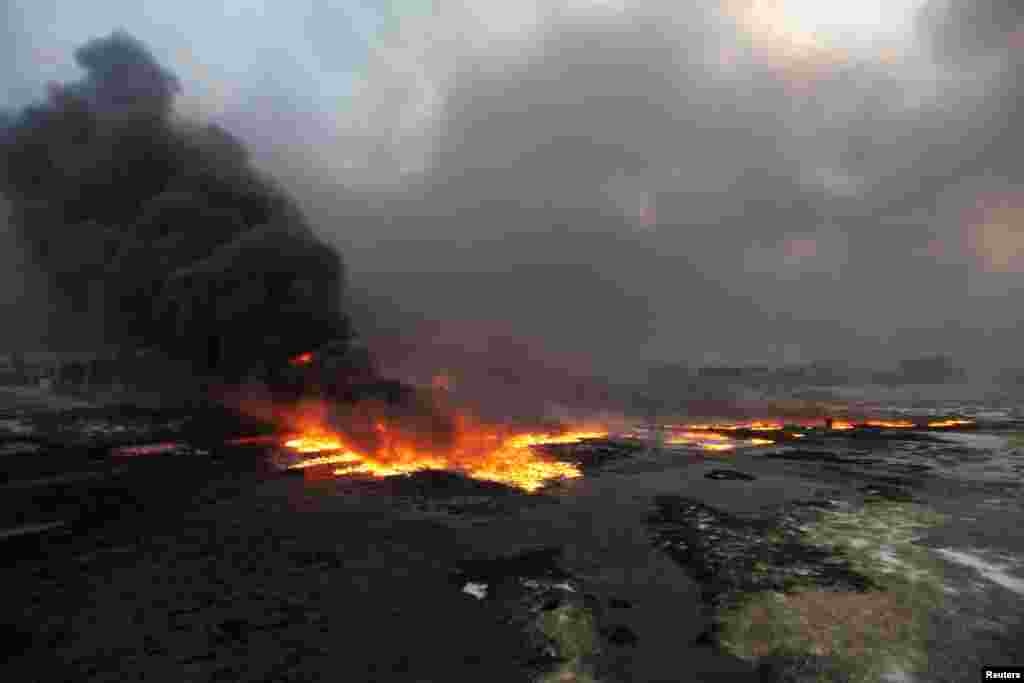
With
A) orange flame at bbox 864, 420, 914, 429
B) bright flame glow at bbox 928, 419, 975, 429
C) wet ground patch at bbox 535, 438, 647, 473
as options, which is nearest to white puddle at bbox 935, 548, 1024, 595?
wet ground patch at bbox 535, 438, 647, 473

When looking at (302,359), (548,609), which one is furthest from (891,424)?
(302,359)

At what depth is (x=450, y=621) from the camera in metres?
18.2

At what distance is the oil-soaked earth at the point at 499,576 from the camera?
51.6ft

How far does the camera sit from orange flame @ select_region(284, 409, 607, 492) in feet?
134

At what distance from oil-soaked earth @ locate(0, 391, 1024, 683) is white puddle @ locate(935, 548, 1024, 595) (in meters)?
0.14

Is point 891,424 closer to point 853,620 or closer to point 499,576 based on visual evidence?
point 853,620

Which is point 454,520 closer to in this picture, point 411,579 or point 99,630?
point 411,579

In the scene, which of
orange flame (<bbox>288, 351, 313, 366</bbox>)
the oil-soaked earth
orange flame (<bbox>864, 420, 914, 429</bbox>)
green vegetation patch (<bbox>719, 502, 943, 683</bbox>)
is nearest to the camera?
green vegetation patch (<bbox>719, 502, 943, 683</bbox>)

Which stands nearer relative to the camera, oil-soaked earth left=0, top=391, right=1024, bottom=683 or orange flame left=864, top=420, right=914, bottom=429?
oil-soaked earth left=0, top=391, right=1024, bottom=683

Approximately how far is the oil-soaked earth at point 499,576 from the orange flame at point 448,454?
3260 mm

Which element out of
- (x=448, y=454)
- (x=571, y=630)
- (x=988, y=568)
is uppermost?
(x=448, y=454)

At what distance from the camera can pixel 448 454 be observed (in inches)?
1880

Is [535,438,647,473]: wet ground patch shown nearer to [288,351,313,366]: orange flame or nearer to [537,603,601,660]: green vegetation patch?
[537,603,601,660]: green vegetation patch

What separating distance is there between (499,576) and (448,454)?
2628cm
